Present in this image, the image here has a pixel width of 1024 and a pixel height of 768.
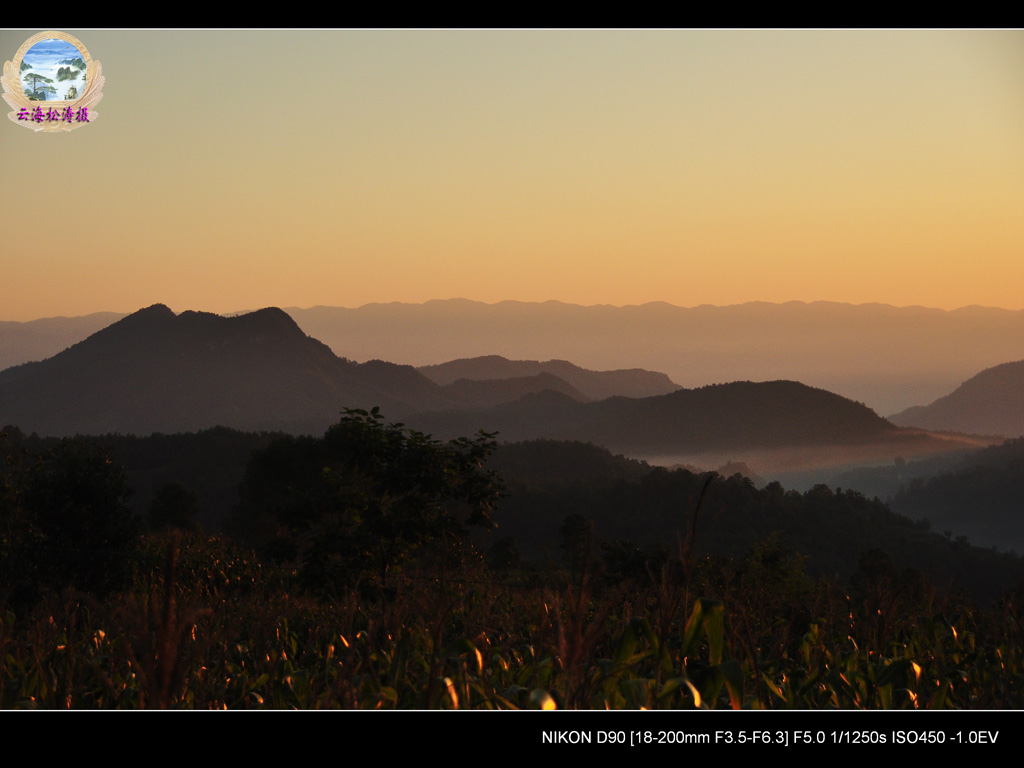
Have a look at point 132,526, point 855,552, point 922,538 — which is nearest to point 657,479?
point 855,552

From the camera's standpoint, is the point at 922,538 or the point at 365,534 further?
the point at 922,538

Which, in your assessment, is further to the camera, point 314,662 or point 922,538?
point 922,538

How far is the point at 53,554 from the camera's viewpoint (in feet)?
104

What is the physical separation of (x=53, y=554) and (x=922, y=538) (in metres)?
161

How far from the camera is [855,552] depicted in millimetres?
150500

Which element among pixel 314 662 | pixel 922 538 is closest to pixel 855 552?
pixel 922 538
